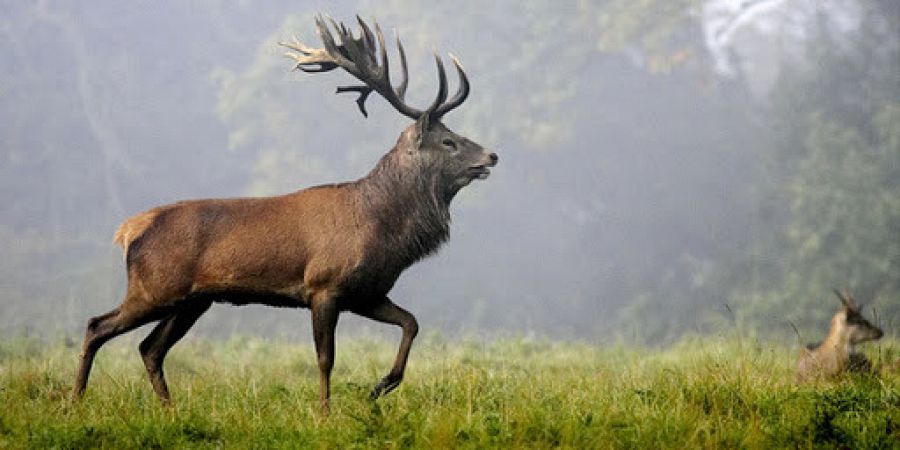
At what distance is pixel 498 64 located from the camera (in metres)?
29.9

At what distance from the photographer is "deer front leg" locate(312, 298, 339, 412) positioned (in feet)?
21.2

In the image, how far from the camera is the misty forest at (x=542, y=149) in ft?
78.0

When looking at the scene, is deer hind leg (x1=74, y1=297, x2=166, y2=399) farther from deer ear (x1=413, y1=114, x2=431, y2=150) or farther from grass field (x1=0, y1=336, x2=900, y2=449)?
deer ear (x1=413, y1=114, x2=431, y2=150)

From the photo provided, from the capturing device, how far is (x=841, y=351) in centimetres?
846

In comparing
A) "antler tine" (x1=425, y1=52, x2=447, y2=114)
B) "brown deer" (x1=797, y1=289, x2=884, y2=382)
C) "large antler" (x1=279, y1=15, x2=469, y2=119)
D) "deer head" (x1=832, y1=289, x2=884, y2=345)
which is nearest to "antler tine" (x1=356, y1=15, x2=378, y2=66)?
"large antler" (x1=279, y1=15, x2=469, y2=119)

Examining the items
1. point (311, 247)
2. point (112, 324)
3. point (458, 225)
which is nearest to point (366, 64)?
point (311, 247)

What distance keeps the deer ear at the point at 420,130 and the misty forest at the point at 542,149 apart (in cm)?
1504

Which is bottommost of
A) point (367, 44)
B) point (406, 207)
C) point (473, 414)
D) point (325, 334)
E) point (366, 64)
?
point (473, 414)

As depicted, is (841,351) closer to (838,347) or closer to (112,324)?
(838,347)

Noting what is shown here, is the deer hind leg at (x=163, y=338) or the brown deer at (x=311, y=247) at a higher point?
the brown deer at (x=311, y=247)

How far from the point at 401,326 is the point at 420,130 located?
1267 mm

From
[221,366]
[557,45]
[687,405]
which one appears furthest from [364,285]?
[557,45]

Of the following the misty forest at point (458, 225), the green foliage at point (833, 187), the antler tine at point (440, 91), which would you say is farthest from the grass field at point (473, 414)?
the green foliage at point (833, 187)

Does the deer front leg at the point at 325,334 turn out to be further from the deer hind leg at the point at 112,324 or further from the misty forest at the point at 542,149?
the misty forest at the point at 542,149
